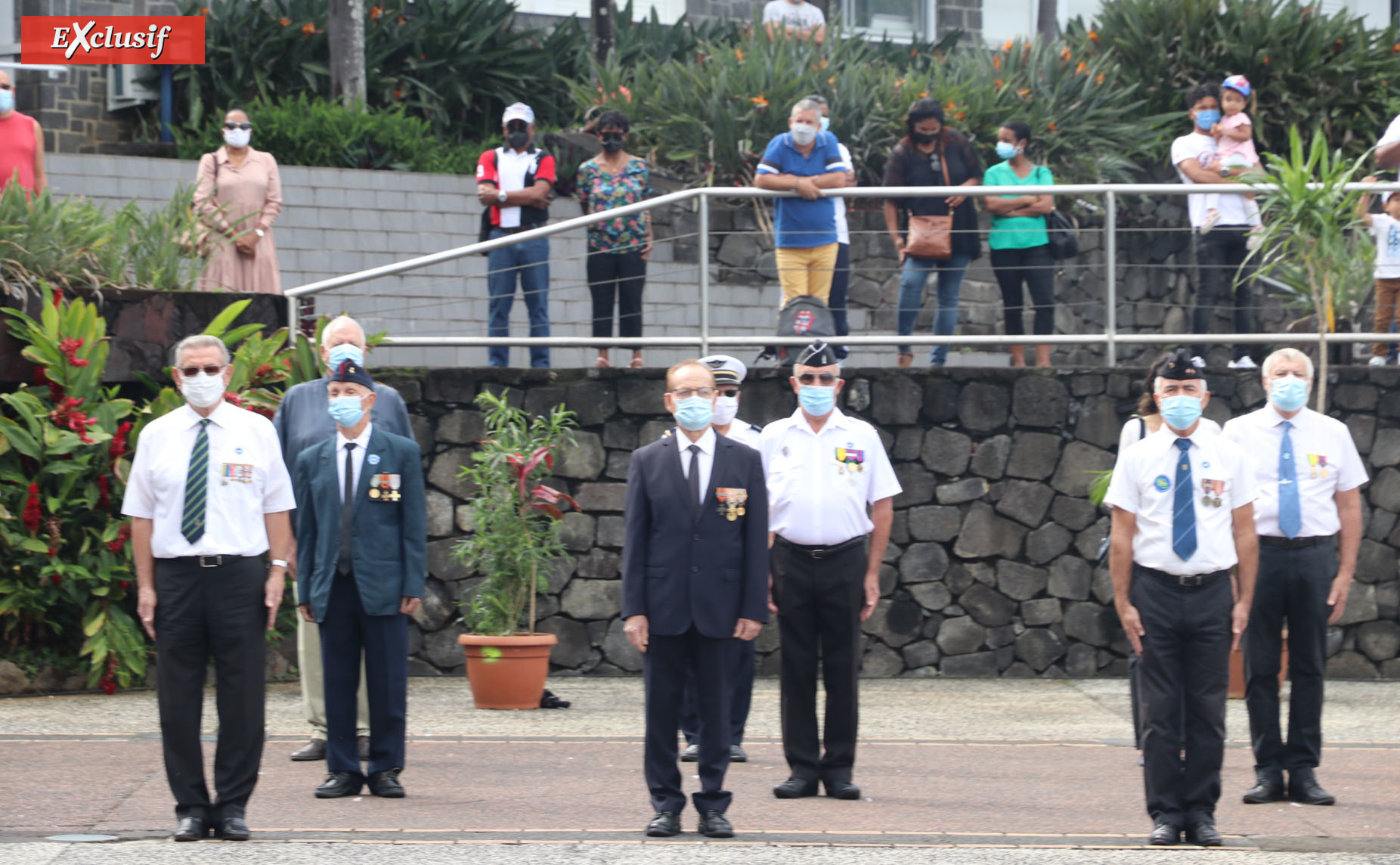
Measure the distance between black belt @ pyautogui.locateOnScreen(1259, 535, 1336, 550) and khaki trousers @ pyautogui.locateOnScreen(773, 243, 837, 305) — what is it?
410 cm

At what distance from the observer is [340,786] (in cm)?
733

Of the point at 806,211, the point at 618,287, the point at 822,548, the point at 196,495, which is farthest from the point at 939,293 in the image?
the point at 196,495

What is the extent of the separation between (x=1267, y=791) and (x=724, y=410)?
2928 mm

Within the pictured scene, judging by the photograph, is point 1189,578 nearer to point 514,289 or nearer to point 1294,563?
point 1294,563

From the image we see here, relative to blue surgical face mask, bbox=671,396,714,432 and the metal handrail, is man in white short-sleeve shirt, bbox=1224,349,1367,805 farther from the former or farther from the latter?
the metal handrail

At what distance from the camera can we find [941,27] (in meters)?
23.0

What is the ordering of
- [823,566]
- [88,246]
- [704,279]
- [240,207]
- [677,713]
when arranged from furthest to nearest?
[240,207], [704,279], [88,246], [823,566], [677,713]

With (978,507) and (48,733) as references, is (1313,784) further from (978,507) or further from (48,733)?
(48,733)

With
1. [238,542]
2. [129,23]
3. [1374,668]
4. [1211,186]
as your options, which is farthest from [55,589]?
[129,23]

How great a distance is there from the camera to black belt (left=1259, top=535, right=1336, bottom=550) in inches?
297

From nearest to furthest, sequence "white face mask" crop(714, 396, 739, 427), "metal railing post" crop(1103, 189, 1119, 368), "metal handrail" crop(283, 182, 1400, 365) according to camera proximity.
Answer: "white face mask" crop(714, 396, 739, 427), "metal handrail" crop(283, 182, 1400, 365), "metal railing post" crop(1103, 189, 1119, 368)

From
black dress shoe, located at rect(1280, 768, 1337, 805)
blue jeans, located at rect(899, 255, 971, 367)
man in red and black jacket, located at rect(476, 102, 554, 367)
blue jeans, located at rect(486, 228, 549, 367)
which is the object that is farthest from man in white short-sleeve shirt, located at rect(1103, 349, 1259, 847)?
man in red and black jacket, located at rect(476, 102, 554, 367)

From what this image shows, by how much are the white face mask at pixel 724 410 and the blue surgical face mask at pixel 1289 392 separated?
95.5 inches

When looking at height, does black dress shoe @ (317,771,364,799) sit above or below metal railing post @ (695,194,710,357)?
below
